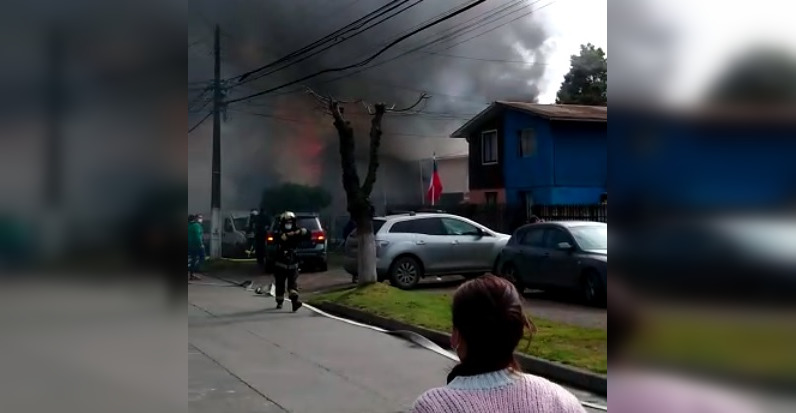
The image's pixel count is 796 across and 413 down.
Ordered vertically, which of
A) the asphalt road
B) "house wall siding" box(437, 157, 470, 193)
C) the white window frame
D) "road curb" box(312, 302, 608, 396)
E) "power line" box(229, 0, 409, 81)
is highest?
"power line" box(229, 0, 409, 81)

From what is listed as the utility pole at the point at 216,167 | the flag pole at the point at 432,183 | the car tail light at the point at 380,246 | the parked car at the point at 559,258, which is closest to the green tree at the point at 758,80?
the parked car at the point at 559,258

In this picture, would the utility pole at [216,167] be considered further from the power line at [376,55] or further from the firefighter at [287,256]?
the firefighter at [287,256]

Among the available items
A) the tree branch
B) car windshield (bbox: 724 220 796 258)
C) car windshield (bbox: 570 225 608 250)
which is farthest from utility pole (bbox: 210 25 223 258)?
car windshield (bbox: 724 220 796 258)

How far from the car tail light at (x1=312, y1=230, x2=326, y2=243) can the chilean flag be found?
730 mm

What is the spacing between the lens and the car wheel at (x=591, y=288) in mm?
4191

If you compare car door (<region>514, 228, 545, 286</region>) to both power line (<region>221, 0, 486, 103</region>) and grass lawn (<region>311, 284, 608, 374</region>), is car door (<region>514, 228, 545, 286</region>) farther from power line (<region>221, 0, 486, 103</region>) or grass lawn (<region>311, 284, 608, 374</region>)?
power line (<region>221, 0, 486, 103</region>)

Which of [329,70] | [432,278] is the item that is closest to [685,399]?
[329,70]

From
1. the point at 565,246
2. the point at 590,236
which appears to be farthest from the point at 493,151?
the point at 565,246

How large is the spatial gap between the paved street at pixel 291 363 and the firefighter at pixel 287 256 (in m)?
0.12

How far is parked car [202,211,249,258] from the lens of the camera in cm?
321

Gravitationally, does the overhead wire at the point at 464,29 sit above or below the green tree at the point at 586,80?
above

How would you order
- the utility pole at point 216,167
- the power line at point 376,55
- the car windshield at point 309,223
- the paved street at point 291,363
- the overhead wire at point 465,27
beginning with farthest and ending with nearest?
the paved street at point 291,363, the car windshield at point 309,223, the overhead wire at point 465,27, the power line at point 376,55, the utility pole at point 216,167

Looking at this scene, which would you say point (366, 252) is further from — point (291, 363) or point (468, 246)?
point (291, 363)

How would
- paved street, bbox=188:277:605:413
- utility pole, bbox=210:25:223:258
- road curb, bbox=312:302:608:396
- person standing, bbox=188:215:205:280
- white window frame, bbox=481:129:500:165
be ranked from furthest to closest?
1. road curb, bbox=312:302:608:396
2. paved street, bbox=188:277:605:413
3. white window frame, bbox=481:129:500:165
4. utility pole, bbox=210:25:223:258
5. person standing, bbox=188:215:205:280
